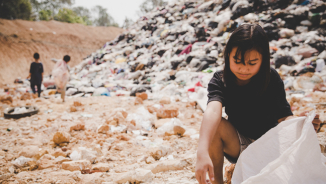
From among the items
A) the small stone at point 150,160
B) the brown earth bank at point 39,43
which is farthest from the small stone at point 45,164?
the brown earth bank at point 39,43

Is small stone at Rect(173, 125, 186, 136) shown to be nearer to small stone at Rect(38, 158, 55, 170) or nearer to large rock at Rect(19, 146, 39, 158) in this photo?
small stone at Rect(38, 158, 55, 170)

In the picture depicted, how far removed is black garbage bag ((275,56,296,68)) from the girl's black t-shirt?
3413 mm

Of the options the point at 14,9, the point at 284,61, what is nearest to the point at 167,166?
the point at 284,61

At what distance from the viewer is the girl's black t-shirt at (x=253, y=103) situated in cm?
91

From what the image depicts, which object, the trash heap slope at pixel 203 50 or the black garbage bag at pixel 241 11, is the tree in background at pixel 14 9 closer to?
the trash heap slope at pixel 203 50

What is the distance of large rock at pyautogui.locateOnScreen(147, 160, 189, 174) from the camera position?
124cm

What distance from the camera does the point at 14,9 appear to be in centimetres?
1371

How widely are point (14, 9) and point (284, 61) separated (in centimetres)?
1831

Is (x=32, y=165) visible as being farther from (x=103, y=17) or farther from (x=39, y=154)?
(x=103, y=17)

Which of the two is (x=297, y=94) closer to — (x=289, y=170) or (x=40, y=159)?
(x=289, y=170)

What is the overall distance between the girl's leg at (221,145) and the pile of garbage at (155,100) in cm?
26

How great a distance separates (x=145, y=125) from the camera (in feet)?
7.29

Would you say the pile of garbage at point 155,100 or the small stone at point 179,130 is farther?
the small stone at point 179,130

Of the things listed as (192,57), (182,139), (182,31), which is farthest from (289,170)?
(182,31)
